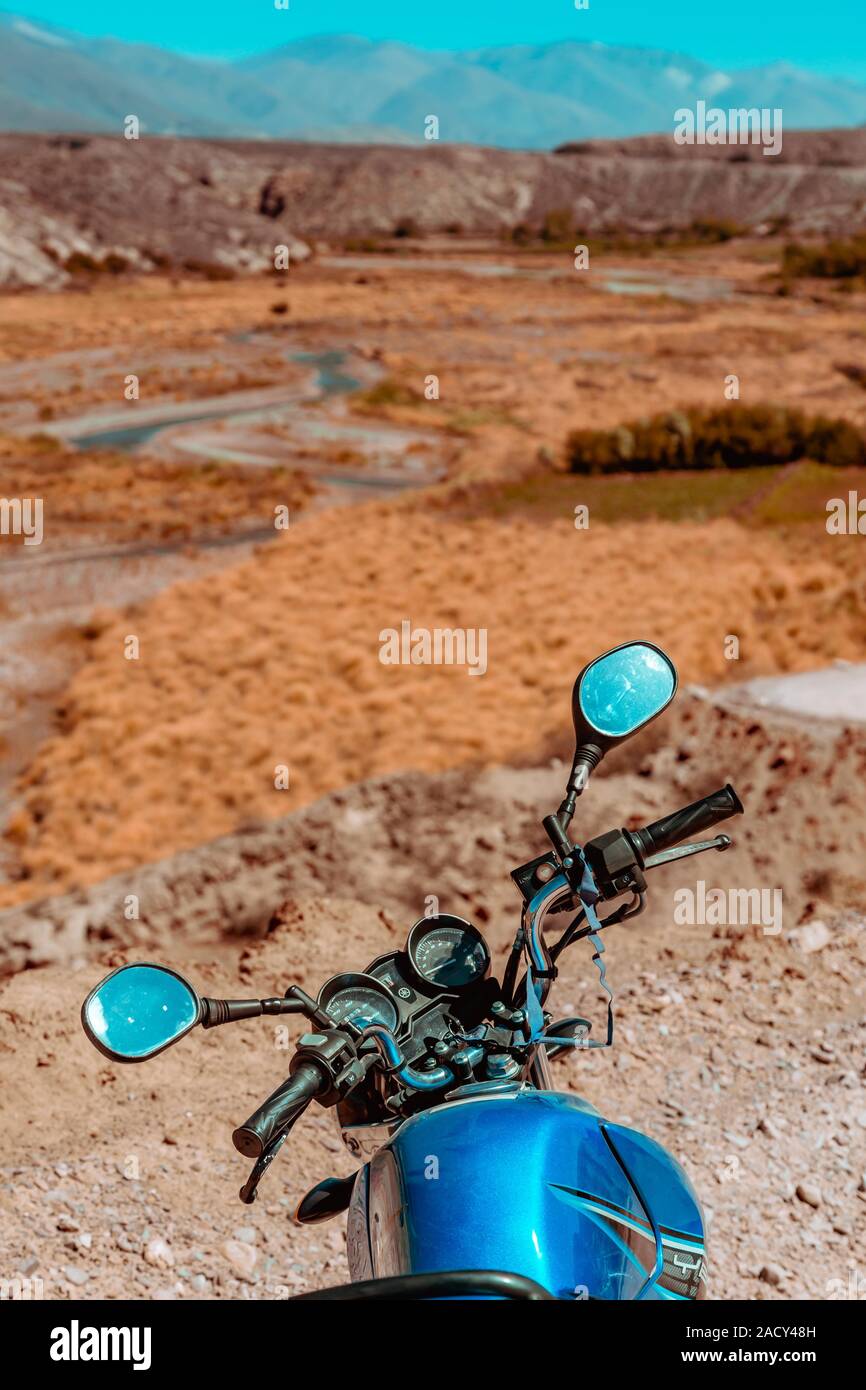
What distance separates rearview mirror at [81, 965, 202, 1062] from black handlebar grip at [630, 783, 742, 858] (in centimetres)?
118

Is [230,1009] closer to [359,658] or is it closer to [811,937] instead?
[811,937]

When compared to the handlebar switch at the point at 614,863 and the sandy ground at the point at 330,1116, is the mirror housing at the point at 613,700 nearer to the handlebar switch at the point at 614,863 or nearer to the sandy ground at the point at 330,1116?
the handlebar switch at the point at 614,863

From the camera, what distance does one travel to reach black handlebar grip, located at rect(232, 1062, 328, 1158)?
2045 mm

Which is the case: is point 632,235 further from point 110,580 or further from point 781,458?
point 110,580

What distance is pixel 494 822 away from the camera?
9133 millimetres

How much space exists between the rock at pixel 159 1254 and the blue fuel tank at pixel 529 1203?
245 centimetres

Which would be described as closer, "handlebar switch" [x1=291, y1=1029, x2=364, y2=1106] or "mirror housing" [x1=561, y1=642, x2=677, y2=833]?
"handlebar switch" [x1=291, y1=1029, x2=364, y2=1106]

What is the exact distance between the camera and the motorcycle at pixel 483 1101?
2098mm

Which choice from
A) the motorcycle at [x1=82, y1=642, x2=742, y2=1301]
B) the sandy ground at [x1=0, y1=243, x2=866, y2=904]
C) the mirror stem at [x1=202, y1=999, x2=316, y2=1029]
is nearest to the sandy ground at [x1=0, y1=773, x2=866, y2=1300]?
the motorcycle at [x1=82, y1=642, x2=742, y2=1301]

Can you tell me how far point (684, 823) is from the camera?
2.75 meters

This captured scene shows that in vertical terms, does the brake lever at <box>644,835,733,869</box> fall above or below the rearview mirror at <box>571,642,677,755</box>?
below

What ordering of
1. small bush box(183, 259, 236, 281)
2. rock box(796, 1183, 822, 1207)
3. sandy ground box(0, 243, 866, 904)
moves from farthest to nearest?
1. small bush box(183, 259, 236, 281)
2. sandy ground box(0, 243, 866, 904)
3. rock box(796, 1183, 822, 1207)

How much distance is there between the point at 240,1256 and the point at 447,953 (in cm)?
250

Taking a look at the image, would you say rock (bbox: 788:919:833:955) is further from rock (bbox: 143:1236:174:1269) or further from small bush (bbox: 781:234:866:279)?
small bush (bbox: 781:234:866:279)
